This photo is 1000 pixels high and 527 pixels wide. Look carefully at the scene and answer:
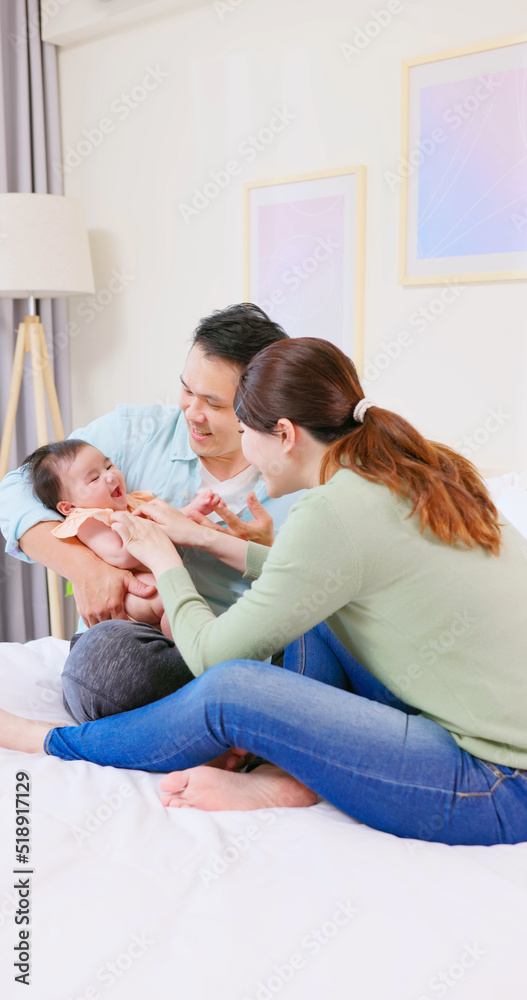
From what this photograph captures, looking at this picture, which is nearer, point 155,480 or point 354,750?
point 354,750

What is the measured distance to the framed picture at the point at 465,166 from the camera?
200 centimetres

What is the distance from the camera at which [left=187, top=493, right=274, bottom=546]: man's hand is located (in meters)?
1.59

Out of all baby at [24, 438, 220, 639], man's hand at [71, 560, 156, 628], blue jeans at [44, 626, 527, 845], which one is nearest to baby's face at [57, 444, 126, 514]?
baby at [24, 438, 220, 639]

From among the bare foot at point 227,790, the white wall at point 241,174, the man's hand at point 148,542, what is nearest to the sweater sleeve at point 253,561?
the man's hand at point 148,542

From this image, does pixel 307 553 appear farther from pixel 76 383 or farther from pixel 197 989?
pixel 76 383

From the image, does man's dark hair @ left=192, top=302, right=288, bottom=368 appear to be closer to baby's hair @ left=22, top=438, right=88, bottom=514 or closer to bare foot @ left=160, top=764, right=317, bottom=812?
baby's hair @ left=22, top=438, right=88, bottom=514

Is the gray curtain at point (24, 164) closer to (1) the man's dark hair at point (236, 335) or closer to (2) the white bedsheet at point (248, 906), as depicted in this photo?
(1) the man's dark hair at point (236, 335)

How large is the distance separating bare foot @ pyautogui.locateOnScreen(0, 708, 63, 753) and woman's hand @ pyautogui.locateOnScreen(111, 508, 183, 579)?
32 centimetres

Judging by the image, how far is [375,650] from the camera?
1.16 m

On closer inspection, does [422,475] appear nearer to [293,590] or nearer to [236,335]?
[293,590]

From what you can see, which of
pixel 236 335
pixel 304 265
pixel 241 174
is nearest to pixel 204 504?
pixel 236 335

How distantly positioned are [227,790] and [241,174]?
2.04m

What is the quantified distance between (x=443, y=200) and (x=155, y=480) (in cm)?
112

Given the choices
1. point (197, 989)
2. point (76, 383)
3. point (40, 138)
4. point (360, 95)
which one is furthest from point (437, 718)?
point (40, 138)
